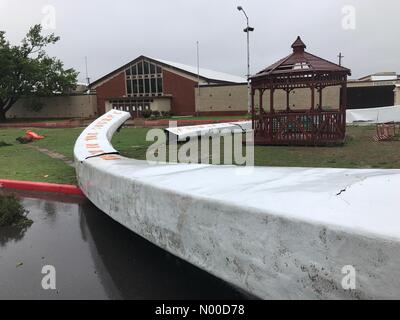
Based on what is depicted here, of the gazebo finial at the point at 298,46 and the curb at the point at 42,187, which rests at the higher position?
the gazebo finial at the point at 298,46

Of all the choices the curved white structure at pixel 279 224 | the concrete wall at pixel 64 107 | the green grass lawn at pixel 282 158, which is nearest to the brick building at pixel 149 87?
the concrete wall at pixel 64 107

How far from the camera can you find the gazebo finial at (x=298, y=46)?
1500cm

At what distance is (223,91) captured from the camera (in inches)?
1731

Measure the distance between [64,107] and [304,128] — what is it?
42.2m

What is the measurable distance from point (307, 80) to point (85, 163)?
394 inches

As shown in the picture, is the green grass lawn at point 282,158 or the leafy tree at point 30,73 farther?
the leafy tree at point 30,73

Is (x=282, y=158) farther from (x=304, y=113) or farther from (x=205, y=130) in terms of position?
(x=205, y=130)

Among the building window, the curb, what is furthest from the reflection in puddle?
the building window

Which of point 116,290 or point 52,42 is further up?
point 52,42

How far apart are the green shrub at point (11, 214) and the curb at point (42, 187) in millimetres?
1563

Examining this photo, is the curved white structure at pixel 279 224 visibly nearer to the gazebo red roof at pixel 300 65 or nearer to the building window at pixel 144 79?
the gazebo red roof at pixel 300 65
